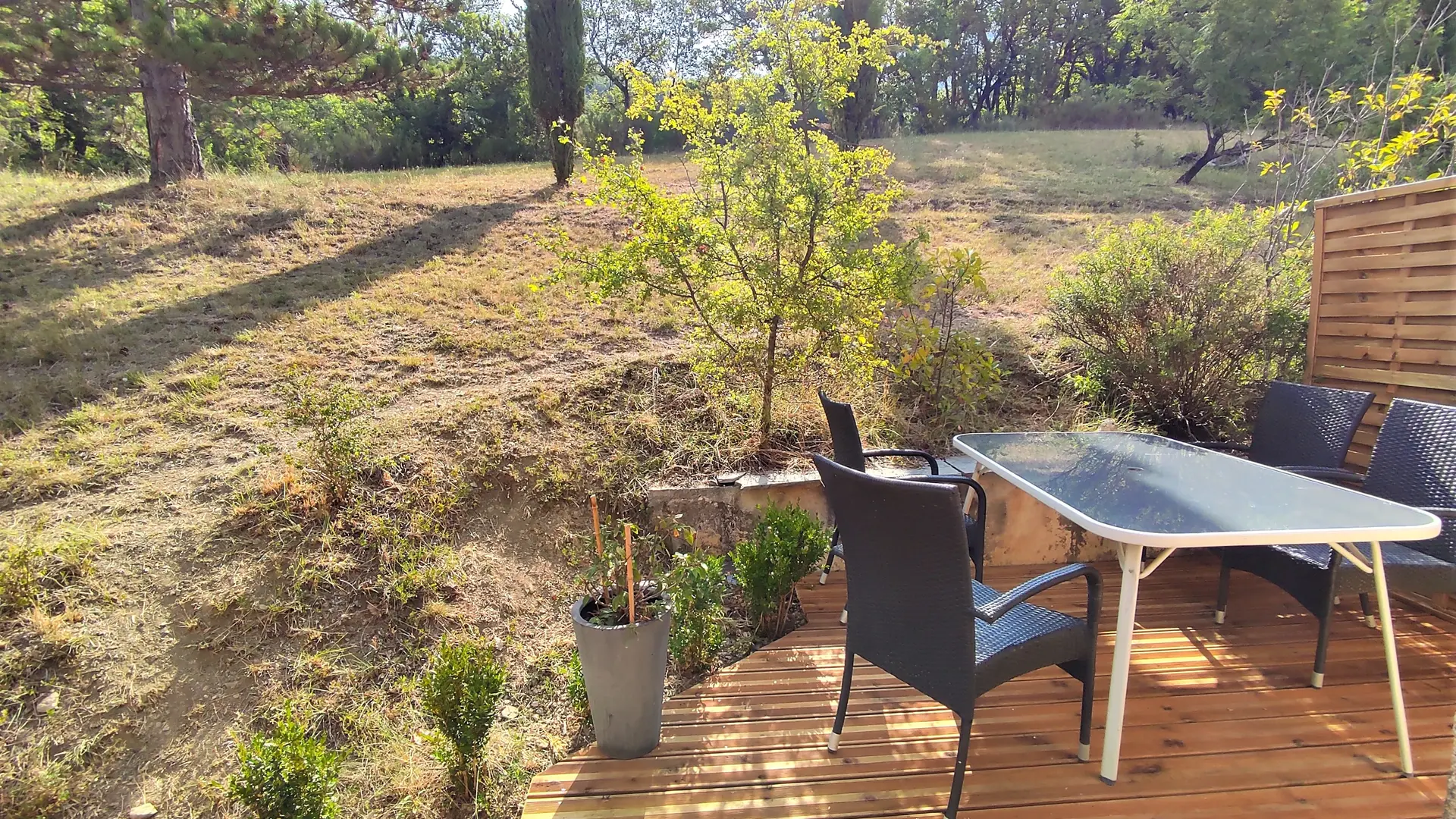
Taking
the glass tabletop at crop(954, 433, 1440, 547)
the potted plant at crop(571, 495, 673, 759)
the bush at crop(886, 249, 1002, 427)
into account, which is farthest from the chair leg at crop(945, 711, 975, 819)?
the bush at crop(886, 249, 1002, 427)

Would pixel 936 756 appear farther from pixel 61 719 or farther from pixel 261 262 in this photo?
pixel 261 262

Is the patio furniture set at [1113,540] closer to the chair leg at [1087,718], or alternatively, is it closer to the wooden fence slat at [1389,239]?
→ the chair leg at [1087,718]

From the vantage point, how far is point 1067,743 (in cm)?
200

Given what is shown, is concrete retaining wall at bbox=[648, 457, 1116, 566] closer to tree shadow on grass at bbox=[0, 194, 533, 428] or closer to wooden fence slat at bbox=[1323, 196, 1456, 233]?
wooden fence slat at bbox=[1323, 196, 1456, 233]

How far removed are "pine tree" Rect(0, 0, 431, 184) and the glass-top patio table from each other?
7966 millimetres

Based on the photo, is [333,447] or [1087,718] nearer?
[1087,718]

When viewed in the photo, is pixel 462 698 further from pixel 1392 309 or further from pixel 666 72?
pixel 666 72

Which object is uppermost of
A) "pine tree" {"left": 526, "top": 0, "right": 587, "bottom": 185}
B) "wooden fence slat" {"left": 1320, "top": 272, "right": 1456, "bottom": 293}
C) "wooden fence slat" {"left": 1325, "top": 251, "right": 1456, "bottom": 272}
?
"pine tree" {"left": 526, "top": 0, "right": 587, "bottom": 185}

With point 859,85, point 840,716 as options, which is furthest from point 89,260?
point 859,85

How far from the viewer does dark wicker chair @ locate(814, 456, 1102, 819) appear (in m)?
1.60

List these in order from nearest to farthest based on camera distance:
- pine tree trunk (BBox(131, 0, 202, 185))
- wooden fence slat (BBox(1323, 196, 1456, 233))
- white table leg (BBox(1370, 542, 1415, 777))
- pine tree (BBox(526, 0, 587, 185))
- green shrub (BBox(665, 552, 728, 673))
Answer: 1. white table leg (BBox(1370, 542, 1415, 777))
2. green shrub (BBox(665, 552, 728, 673))
3. wooden fence slat (BBox(1323, 196, 1456, 233))
4. pine tree trunk (BBox(131, 0, 202, 185))
5. pine tree (BBox(526, 0, 587, 185))

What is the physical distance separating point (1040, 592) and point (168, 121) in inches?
392

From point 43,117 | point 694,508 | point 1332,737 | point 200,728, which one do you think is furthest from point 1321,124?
point 43,117

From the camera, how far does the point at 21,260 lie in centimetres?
582
